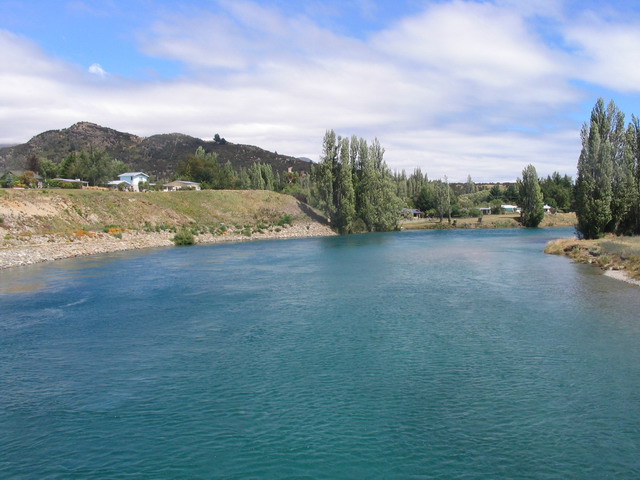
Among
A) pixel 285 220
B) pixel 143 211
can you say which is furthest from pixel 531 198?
pixel 143 211

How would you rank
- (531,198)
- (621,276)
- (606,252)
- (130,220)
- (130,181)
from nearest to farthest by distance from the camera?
(621,276) → (606,252) → (130,220) → (130,181) → (531,198)

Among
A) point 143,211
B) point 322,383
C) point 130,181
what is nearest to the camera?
point 322,383

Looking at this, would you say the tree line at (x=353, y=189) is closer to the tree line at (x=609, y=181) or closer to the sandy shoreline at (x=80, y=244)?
the sandy shoreline at (x=80, y=244)

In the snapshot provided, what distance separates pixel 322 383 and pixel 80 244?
51.0 m

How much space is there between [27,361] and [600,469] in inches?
715

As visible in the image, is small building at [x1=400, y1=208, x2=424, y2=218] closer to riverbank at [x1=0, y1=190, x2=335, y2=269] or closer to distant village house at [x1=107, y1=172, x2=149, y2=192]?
riverbank at [x1=0, y1=190, x2=335, y2=269]

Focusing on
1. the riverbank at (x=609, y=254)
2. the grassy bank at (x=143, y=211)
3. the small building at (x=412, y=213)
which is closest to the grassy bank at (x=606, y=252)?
the riverbank at (x=609, y=254)

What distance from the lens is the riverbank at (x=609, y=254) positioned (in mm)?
36375

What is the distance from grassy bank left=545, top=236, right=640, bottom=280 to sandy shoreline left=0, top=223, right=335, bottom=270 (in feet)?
154

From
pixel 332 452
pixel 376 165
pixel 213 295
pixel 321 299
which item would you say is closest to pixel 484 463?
pixel 332 452

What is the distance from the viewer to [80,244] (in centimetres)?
5922

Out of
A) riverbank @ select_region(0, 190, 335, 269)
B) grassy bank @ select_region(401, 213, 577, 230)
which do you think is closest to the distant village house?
riverbank @ select_region(0, 190, 335, 269)

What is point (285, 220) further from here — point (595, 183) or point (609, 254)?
point (609, 254)

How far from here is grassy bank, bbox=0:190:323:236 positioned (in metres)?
61.8
